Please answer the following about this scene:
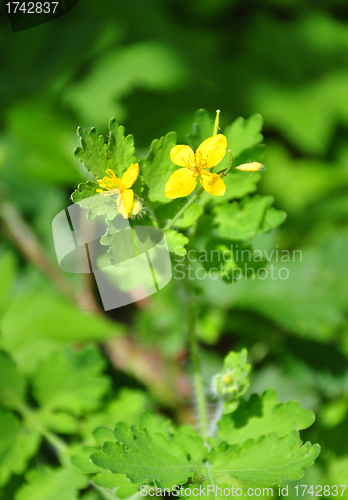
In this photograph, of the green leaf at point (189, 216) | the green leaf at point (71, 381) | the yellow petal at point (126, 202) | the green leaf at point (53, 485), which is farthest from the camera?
the green leaf at point (71, 381)

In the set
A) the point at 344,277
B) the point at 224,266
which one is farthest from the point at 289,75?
the point at 224,266

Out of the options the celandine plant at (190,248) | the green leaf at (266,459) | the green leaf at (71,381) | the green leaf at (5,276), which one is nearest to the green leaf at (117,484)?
the celandine plant at (190,248)

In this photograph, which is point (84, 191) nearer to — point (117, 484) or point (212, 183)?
point (212, 183)

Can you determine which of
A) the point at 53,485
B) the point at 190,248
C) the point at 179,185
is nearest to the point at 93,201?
the point at 179,185

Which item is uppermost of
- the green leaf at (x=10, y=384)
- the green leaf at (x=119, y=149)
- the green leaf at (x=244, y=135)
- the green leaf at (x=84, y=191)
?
the green leaf at (x=119, y=149)

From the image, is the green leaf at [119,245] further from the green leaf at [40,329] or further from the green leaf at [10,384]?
the green leaf at [40,329]

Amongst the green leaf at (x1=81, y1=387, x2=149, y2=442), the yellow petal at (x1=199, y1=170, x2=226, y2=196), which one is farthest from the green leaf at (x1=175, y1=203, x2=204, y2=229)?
the green leaf at (x1=81, y1=387, x2=149, y2=442)

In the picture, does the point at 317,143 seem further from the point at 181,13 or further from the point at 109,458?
the point at 109,458
